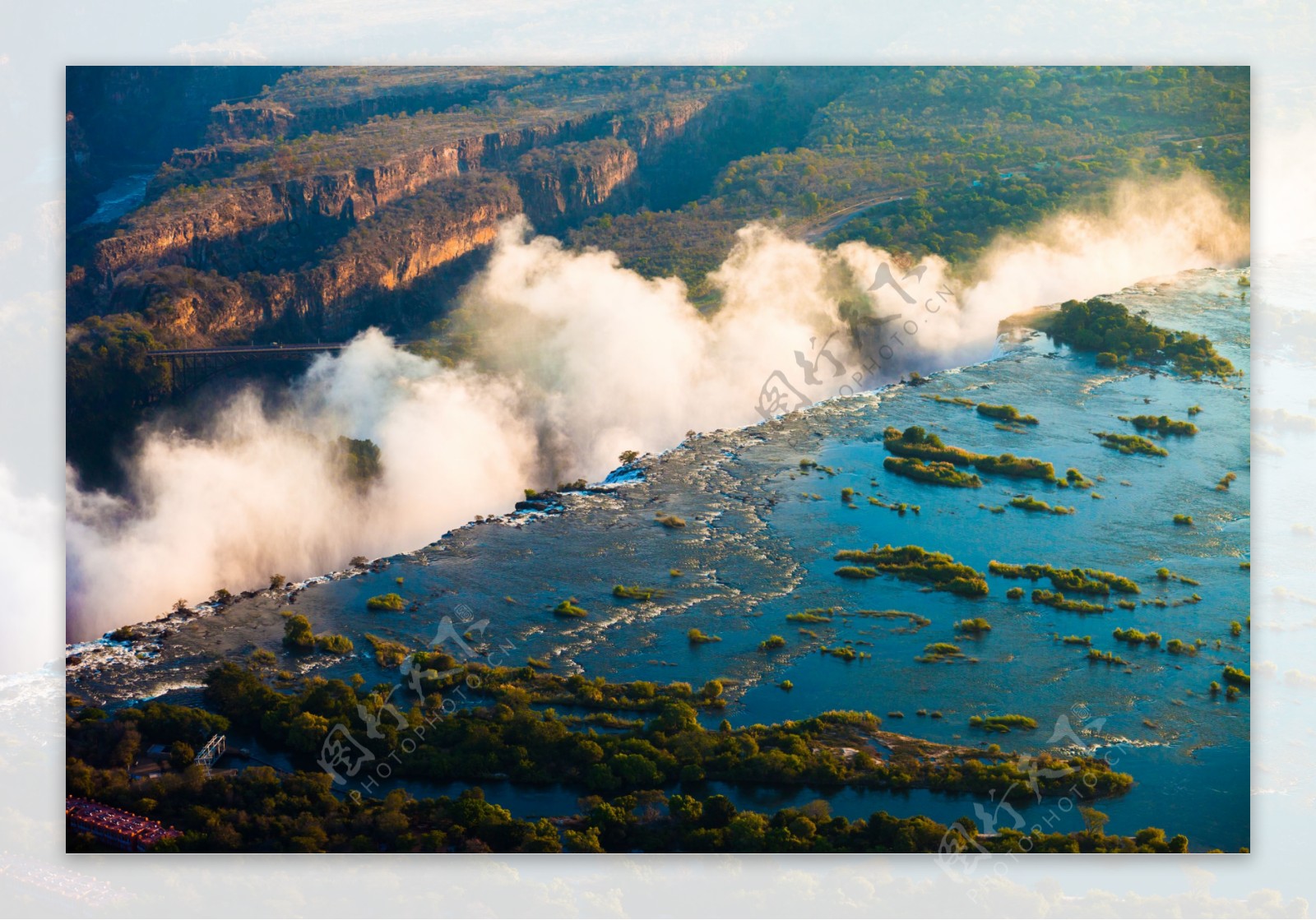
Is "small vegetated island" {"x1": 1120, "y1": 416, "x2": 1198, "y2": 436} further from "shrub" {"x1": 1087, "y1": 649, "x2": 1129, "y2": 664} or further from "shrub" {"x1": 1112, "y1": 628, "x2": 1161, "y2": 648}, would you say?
"shrub" {"x1": 1087, "y1": 649, "x2": 1129, "y2": 664}

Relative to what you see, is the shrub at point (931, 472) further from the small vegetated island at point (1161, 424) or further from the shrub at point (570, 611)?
the shrub at point (570, 611)

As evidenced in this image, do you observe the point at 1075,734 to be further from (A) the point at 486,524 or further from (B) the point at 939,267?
(B) the point at 939,267

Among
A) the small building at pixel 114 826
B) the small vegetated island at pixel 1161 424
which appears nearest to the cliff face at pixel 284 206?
the small building at pixel 114 826

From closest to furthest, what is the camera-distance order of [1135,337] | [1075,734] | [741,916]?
[741,916] → [1075,734] → [1135,337]

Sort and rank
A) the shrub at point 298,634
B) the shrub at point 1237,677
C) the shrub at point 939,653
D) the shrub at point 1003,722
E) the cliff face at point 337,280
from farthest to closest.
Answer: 1. the cliff face at point 337,280
2. the shrub at point 939,653
3. the shrub at point 298,634
4. the shrub at point 1237,677
5. the shrub at point 1003,722

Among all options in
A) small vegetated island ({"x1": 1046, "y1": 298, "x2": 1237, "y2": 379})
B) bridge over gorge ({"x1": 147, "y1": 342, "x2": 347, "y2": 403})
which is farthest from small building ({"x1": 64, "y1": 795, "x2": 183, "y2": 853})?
small vegetated island ({"x1": 1046, "y1": 298, "x2": 1237, "y2": 379})

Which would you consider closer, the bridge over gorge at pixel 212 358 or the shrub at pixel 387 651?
the shrub at pixel 387 651

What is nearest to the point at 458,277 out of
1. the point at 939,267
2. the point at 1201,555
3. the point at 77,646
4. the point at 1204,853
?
the point at 939,267
